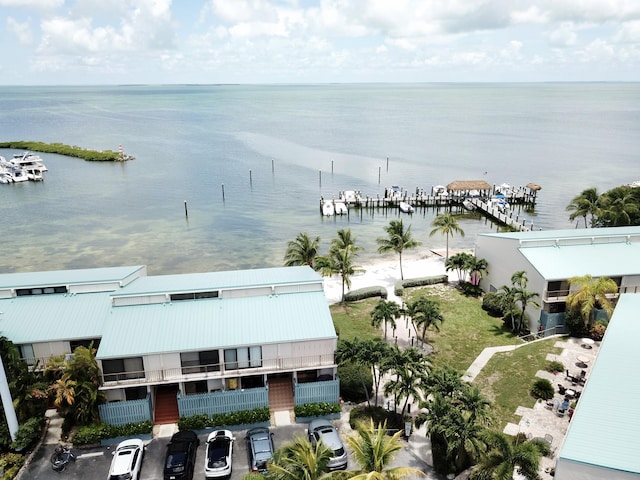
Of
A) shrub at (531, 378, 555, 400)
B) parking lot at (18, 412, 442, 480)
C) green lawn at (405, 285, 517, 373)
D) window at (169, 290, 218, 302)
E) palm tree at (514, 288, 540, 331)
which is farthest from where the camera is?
palm tree at (514, 288, 540, 331)

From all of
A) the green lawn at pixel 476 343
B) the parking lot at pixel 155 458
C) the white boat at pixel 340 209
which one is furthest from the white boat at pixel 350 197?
the parking lot at pixel 155 458

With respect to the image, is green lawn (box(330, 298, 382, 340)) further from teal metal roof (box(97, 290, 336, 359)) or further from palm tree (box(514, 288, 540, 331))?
palm tree (box(514, 288, 540, 331))

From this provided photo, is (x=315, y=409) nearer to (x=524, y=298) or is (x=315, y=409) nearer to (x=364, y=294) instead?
(x=364, y=294)

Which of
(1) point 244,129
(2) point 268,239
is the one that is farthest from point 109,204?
(1) point 244,129

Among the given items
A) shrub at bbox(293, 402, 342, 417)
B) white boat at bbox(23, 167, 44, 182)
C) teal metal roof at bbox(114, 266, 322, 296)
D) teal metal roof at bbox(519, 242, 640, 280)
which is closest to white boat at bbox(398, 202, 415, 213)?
teal metal roof at bbox(519, 242, 640, 280)

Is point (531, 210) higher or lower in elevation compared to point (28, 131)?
lower

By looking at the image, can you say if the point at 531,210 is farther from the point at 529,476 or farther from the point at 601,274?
the point at 529,476

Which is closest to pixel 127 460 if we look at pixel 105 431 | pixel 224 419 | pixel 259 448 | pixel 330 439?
pixel 105 431
